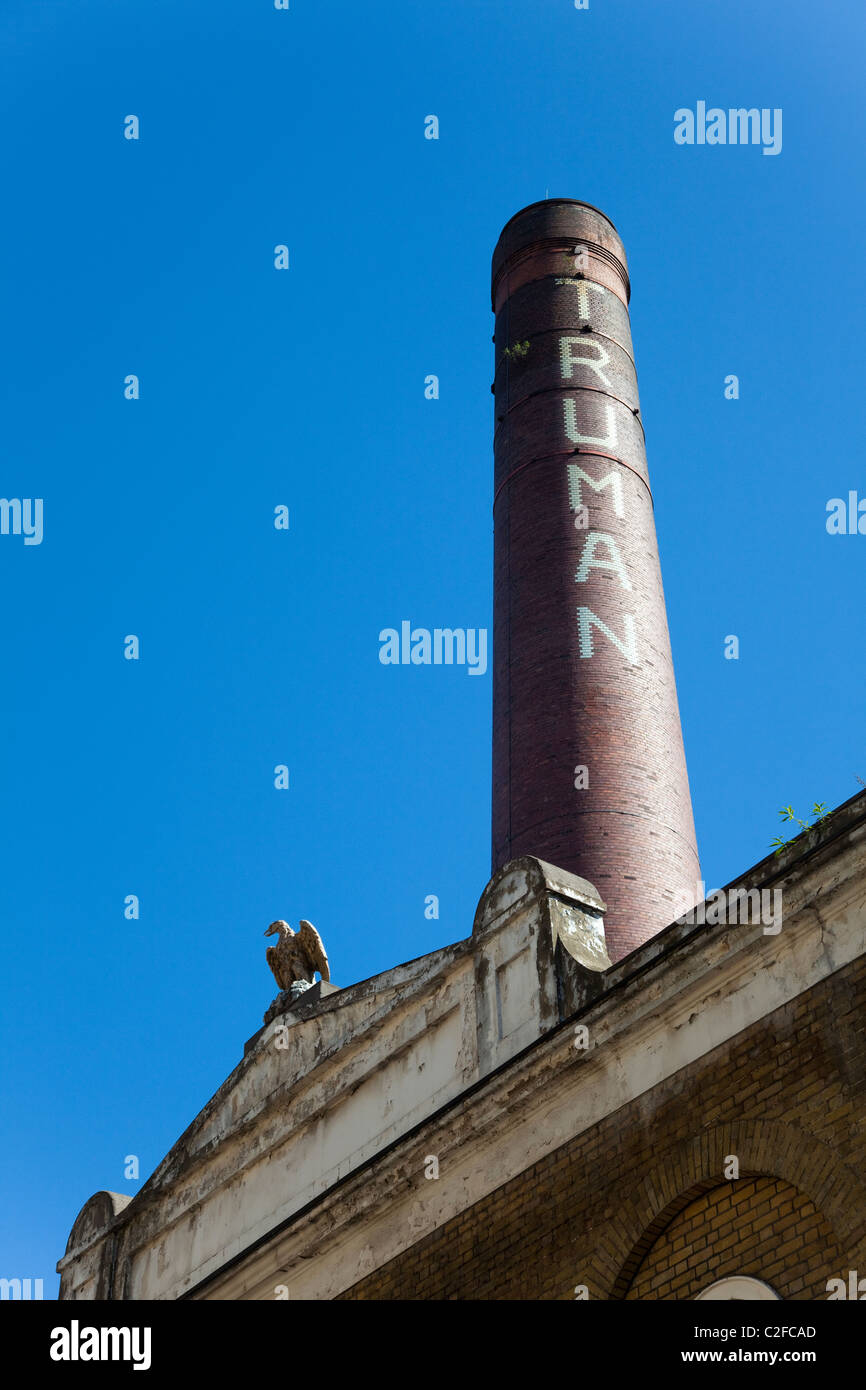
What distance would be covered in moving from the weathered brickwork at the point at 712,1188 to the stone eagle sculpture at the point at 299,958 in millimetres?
4433

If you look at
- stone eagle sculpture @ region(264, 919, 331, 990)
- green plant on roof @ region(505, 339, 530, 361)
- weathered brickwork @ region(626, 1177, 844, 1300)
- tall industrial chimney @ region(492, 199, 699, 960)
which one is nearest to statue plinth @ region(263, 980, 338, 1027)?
stone eagle sculpture @ region(264, 919, 331, 990)

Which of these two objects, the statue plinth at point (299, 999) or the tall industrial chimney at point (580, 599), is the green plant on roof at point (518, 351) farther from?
the statue plinth at point (299, 999)

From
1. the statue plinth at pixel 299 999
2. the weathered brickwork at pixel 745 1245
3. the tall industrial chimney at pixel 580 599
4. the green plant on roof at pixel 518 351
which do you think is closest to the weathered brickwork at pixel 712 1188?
the weathered brickwork at pixel 745 1245

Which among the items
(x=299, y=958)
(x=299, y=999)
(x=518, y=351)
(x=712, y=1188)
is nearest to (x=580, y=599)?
(x=518, y=351)

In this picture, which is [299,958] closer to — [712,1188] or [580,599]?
[580,599]

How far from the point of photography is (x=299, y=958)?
48.1 ft

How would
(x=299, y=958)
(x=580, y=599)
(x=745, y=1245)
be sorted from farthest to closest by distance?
(x=580, y=599)
(x=299, y=958)
(x=745, y=1245)

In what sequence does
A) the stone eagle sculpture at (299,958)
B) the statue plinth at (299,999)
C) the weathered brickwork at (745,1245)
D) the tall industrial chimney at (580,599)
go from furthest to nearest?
the tall industrial chimney at (580,599), the stone eagle sculpture at (299,958), the statue plinth at (299,999), the weathered brickwork at (745,1245)

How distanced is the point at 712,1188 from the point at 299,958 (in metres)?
6.31

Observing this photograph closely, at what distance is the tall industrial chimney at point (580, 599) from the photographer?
16203 millimetres

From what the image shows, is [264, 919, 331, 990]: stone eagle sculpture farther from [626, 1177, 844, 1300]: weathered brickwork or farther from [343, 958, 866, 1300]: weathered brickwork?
[626, 1177, 844, 1300]: weathered brickwork

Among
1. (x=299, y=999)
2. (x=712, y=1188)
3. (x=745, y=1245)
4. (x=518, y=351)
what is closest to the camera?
(x=745, y=1245)
